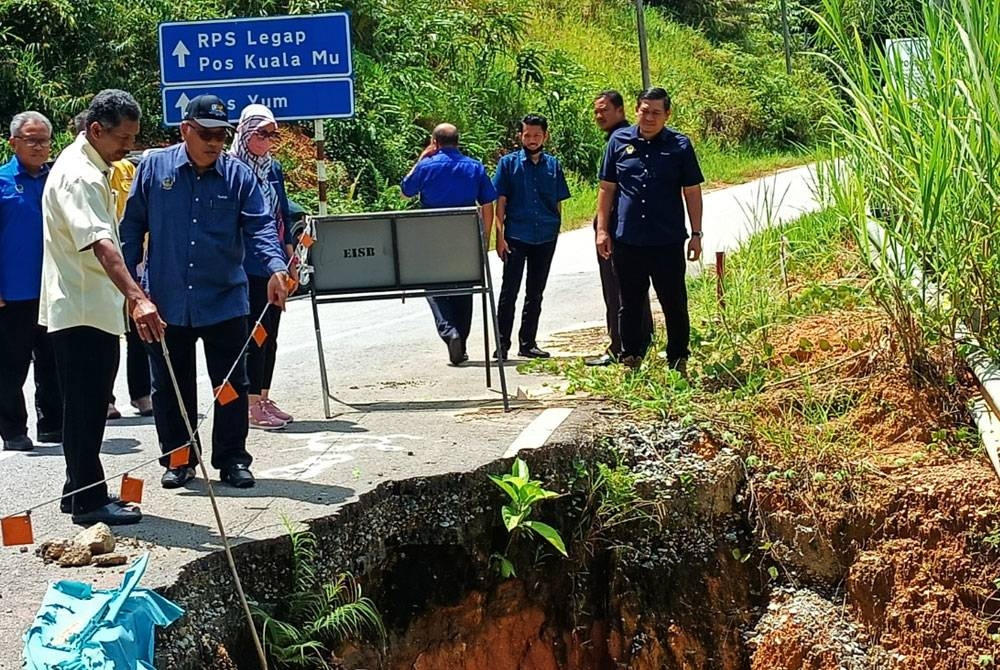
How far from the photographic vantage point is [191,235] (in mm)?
5523

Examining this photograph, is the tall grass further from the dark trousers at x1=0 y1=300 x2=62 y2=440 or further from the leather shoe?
the dark trousers at x1=0 y1=300 x2=62 y2=440

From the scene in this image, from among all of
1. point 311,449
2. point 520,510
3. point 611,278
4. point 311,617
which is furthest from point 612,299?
point 311,617

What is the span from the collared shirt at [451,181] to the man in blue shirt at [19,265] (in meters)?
2.90

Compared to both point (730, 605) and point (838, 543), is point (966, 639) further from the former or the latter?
point (730, 605)

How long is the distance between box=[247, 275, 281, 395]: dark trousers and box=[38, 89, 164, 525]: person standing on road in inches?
63.1

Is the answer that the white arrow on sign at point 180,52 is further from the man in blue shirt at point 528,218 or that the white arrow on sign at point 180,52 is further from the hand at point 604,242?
the hand at point 604,242

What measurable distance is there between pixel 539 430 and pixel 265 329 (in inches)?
63.9

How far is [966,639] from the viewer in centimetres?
534

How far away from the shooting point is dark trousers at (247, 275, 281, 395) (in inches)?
→ 269

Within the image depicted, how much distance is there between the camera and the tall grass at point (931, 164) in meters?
5.25

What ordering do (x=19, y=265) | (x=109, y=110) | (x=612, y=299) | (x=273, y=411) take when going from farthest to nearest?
1. (x=612, y=299)
2. (x=273, y=411)
3. (x=19, y=265)
4. (x=109, y=110)

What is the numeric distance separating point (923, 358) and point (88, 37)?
16.3 metres

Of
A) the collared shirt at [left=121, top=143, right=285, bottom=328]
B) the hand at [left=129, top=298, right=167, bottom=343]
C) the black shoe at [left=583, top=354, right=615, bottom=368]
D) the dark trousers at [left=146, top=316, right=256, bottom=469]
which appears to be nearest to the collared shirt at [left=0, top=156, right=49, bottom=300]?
the collared shirt at [left=121, top=143, right=285, bottom=328]

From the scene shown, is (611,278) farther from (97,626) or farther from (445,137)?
(97,626)
